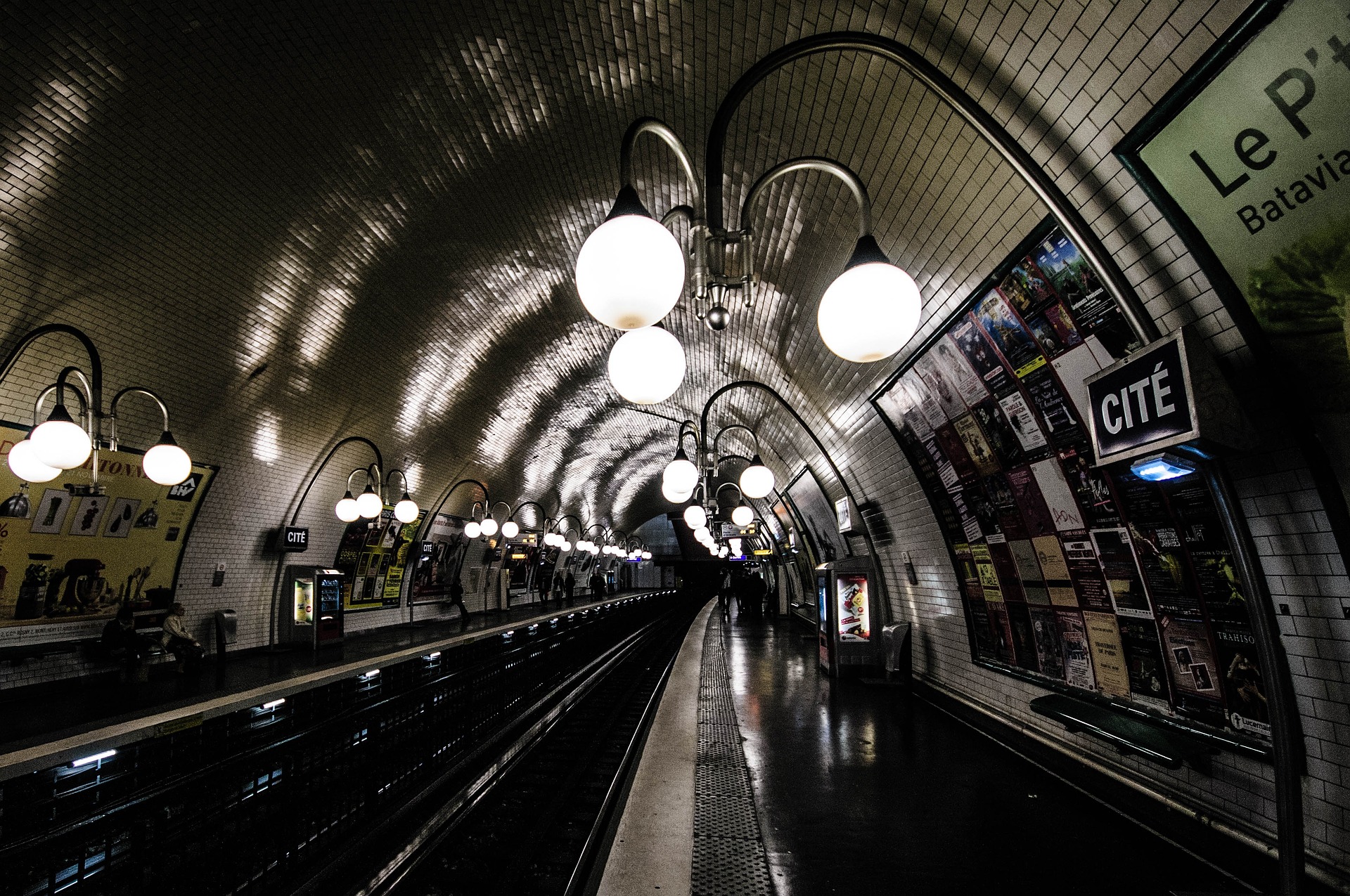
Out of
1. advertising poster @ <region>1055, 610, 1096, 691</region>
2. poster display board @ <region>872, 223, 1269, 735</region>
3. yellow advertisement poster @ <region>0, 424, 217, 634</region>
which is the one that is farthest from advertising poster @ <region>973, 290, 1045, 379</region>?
yellow advertisement poster @ <region>0, 424, 217, 634</region>

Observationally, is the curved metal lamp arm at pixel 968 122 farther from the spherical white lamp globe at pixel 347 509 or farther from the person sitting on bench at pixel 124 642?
the spherical white lamp globe at pixel 347 509

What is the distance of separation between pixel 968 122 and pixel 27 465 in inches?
277

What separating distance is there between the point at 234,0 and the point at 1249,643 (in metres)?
8.13

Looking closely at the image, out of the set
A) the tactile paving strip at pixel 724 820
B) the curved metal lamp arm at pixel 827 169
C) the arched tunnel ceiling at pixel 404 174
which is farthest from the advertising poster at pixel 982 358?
the tactile paving strip at pixel 724 820

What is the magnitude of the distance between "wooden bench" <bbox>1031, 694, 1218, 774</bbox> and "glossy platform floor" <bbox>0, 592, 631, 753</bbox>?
8.25 meters

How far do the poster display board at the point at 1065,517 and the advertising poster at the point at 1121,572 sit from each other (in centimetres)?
1

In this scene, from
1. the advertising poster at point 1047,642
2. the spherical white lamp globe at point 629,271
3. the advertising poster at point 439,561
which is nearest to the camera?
the spherical white lamp globe at point 629,271

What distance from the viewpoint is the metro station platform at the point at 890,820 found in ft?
12.0

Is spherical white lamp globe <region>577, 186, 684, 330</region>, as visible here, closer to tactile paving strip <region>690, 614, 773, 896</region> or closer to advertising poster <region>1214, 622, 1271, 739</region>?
tactile paving strip <region>690, 614, 773, 896</region>

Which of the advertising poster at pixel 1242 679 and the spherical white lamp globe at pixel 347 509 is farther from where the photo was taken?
the spherical white lamp globe at pixel 347 509

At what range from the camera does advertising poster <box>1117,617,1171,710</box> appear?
170 inches

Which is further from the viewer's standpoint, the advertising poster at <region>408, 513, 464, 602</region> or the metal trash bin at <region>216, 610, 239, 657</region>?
the advertising poster at <region>408, 513, 464, 602</region>

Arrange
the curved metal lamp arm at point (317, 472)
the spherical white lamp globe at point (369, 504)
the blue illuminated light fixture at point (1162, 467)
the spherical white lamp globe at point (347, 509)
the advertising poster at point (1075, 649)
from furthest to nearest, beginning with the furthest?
the curved metal lamp arm at point (317, 472) < the spherical white lamp globe at point (347, 509) < the spherical white lamp globe at point (369, 504) < the advertising poster at point (1075, 649) < the blue illuminated light fixture at point (1162, 467)

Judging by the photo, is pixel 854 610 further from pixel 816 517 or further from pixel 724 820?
pixel 724 820
